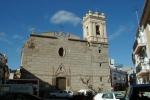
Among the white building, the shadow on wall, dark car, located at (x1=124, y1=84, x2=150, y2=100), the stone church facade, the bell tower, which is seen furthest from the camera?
the bell tower

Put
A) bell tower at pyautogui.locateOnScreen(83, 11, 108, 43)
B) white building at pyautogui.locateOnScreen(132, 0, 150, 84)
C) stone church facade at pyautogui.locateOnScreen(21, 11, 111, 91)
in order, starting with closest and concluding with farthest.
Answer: white building at pyautogui.locateOnScreen(132, 0, 150, 84), stone church facade at pyautogui.locateOnScreen(21, 11, 111, 91), bell tower at pyautogui.locateOnScreen(83, 11, 108, 43)

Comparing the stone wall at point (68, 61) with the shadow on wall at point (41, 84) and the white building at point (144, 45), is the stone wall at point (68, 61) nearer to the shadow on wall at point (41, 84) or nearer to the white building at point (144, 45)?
the shadow on wall at point (41, 84)

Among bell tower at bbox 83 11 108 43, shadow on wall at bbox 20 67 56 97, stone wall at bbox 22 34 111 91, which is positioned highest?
bell tower at bbox 83 11 108 43

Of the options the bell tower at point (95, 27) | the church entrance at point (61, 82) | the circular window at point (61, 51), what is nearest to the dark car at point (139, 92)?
the church entrance at point (61, 82)

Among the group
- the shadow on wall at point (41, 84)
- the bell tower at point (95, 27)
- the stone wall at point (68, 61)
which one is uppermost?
the bell tower at point (95, 27)

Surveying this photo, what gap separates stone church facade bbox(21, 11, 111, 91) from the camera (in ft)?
149

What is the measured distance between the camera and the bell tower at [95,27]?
5147cm

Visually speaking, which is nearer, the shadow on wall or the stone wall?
the shadow on wall

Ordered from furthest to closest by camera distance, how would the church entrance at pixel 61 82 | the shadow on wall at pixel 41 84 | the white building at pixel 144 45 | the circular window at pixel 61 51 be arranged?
the circular window at pixel 61 51 < the church entrance at pixel 61 82 < the shadow on wall at pixel 41 84 < the white building at pixel 144 45

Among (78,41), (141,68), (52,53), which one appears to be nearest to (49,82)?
(52,53)

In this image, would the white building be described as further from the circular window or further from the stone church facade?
the circular window

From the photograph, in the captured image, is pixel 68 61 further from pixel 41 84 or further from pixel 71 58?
pixel 41 84

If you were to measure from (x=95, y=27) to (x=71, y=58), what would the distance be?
7.63 metres

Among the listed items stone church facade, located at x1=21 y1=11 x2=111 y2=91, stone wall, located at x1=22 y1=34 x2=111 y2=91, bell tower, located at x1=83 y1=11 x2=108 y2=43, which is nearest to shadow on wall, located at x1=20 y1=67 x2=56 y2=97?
stone church facade, located at x1=21 y1=11 x2=111 y2=91
